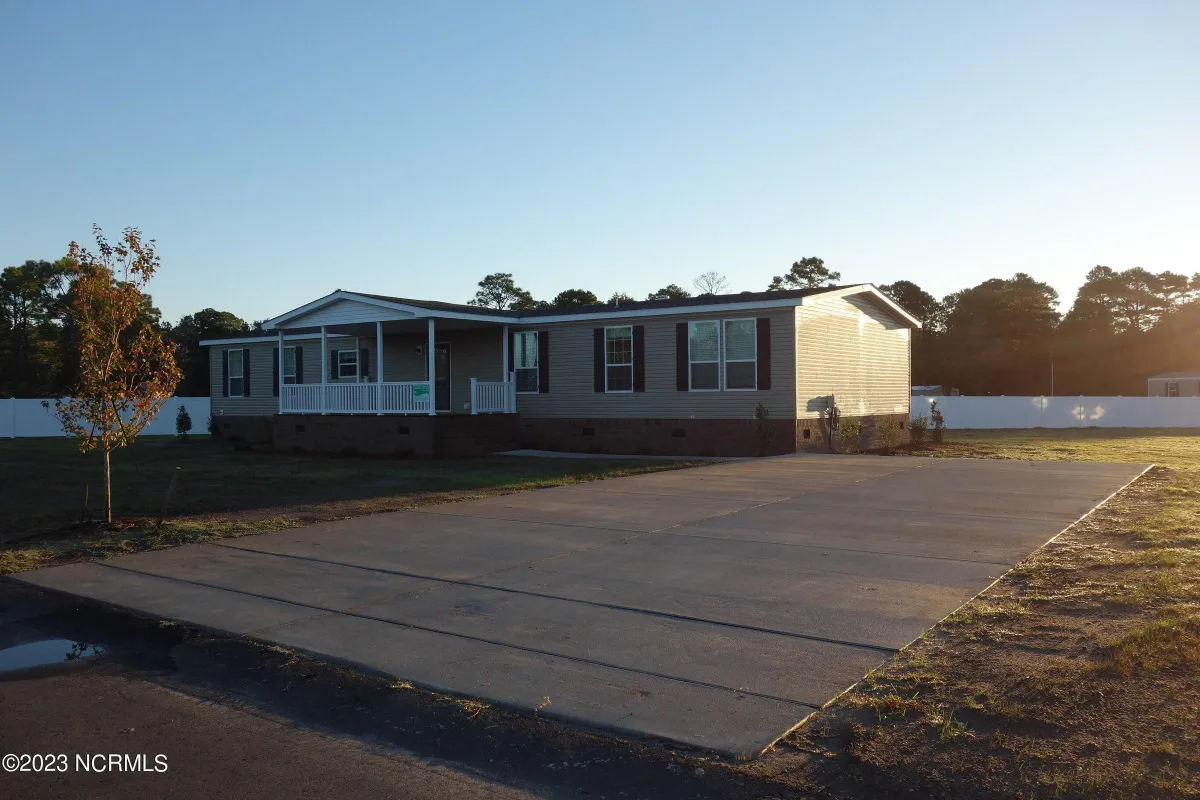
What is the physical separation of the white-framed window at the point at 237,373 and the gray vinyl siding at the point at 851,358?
18.9m

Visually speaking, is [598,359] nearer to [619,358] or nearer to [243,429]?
[619,358]

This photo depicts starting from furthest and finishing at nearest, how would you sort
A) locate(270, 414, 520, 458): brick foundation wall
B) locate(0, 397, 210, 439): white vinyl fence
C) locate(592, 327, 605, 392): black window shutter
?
1. locate(0, 397, 210, 439): white vinyl fence
2. locate(592, 327, 605, 392): black window shutter
3. locate(270, 414, 520, 458): brick foundation wall

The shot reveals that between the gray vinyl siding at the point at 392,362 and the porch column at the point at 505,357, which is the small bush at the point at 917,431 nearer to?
the porch column at the point at 505,357

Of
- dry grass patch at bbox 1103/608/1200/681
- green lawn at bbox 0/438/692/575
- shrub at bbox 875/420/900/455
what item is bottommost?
dry grass patch at bbox 1103/608/1200/681

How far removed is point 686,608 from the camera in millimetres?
6562

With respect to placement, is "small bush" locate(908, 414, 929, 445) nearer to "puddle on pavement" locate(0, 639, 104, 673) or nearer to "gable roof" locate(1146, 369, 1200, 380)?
"puddle on pavement" locate(0, 639, 104, 673)

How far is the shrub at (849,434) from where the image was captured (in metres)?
22.0

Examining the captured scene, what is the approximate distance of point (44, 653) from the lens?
595 centimetres

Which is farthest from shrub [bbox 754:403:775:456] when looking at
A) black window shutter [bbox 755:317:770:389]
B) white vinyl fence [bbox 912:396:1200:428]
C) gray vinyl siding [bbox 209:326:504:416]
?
white vinyl fence [bbox 912:396:1200:428]

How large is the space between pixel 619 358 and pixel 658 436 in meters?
2.18

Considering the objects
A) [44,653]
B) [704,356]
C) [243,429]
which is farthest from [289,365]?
[44,653]

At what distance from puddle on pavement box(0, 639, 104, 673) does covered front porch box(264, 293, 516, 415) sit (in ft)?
50.2

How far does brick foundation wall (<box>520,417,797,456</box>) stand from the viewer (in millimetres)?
20031

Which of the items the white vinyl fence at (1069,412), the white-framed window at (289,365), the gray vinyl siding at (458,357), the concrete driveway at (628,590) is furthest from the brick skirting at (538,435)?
the white vinyl fence at (1069,412)
